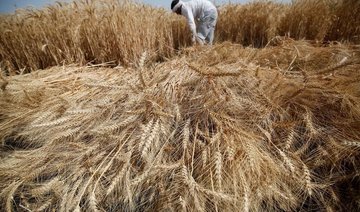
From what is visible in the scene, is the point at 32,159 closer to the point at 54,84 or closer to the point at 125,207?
the point at 125,207

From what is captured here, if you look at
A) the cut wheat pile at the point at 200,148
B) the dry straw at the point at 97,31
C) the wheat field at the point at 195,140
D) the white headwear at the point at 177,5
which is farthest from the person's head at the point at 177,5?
the cut wheat pile at the point at 200,148

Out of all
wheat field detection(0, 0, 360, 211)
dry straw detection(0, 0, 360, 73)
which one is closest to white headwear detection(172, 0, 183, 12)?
dry straw detection(0, 0, 360, 73)

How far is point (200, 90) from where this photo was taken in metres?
1.30

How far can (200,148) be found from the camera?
3.46 feet

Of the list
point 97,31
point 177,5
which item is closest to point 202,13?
point 177,5

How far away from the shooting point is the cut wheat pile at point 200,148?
91 cm

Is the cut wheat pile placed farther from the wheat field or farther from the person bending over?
the person bending over

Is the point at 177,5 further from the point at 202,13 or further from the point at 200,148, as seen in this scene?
the point at 200,148

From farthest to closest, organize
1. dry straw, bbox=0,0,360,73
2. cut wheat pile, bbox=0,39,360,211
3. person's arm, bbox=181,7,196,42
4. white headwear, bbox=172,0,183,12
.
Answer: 1. white headwear, bbox=172,0,183,12
2. person's arm, bbox=181,7,196,42
3. dry straw, bbox=0,0,360,73
4. cut wheat pile, bbox=0,39,360,211

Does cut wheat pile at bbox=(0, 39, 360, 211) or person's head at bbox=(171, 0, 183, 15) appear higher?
person's head at bbox=(171, 0, 183, 15)

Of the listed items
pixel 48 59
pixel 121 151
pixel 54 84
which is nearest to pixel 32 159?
pixel 121 151

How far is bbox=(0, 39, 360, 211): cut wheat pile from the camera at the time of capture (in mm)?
915

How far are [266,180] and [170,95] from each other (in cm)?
64

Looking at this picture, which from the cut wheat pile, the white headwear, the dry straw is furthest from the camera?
the white headwear
